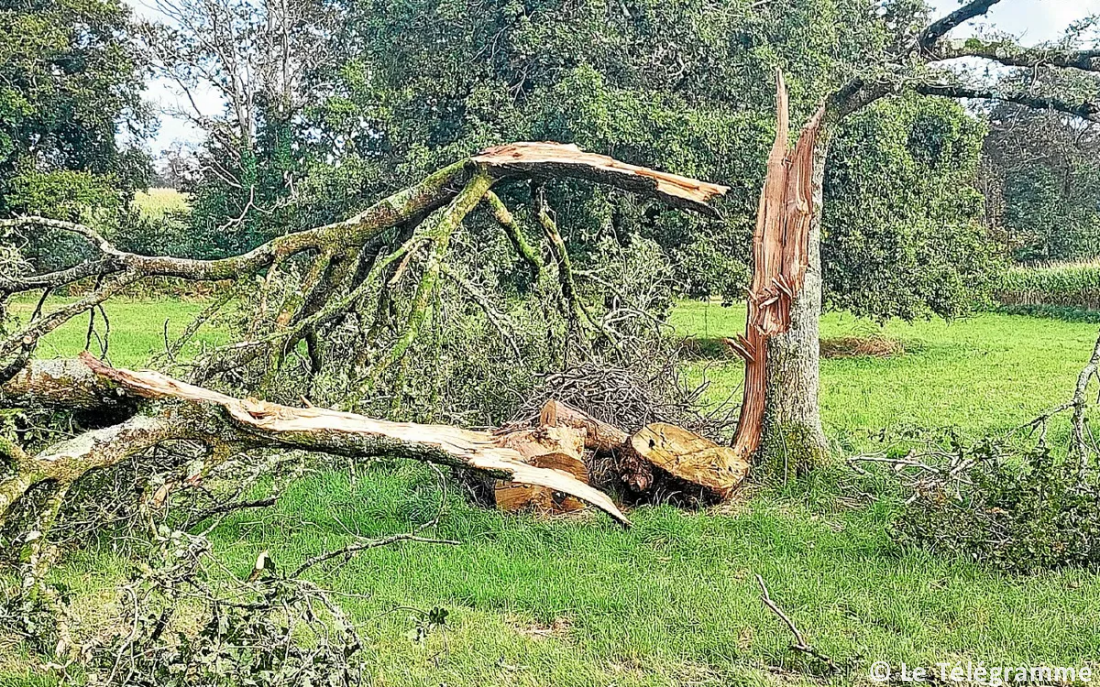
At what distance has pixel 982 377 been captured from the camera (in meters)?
13.0

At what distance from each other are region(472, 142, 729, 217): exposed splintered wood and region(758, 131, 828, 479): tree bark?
106 centimetres

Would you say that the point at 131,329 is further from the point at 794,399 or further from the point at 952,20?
the point at 952,20

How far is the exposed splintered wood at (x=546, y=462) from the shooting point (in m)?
5.59

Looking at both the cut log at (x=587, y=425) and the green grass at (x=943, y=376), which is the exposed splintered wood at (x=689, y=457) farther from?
the green grass at (x=943, y=376)

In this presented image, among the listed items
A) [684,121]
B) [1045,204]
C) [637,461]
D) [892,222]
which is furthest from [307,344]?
[1045,204]

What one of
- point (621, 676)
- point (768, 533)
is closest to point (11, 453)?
point (621, 676)

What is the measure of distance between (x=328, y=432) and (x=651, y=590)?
1923 millimetres

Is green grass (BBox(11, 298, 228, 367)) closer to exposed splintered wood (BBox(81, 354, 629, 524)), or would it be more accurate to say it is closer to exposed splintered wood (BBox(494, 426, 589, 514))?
exposed splintered wood (BBox(494, 426, 589, 514))

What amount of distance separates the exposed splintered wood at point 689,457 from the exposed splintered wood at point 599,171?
4.80 ft

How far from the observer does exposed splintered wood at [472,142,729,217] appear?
5.98 m

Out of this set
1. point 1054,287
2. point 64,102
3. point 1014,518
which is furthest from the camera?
point 64,102

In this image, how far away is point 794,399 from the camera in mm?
Result: 6602

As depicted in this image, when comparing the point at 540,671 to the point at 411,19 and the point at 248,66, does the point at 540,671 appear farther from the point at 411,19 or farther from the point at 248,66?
the point at 248,66

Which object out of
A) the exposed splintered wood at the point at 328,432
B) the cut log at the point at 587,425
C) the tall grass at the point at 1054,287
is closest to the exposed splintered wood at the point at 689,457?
the cut log at the point at 587,425
